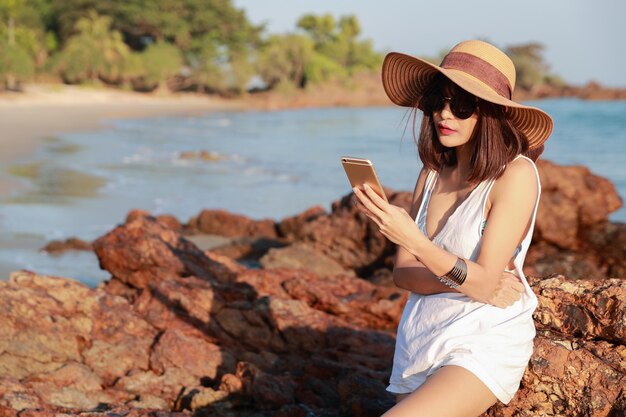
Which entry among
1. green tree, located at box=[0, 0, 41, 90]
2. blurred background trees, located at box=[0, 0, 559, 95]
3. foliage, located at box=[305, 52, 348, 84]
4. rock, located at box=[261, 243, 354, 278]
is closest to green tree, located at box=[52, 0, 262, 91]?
blurred background trees, located at box=[0, 0, 559, 95]

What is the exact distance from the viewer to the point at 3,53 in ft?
144

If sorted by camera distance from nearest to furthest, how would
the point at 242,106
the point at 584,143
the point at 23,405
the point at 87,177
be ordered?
the point at 23,405
the point at 87,177
the point at 584,143
the point at 242,106

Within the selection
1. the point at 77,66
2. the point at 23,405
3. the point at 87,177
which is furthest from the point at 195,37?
the point at 23,405

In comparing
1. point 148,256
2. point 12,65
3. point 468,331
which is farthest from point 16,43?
point 468,331

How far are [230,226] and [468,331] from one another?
8.12m

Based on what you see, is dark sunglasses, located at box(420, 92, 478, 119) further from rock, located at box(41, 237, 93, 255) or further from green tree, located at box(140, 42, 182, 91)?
green tree, located at box(140, 42, 182, 91)

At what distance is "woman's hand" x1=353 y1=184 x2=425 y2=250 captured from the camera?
8.22 feet

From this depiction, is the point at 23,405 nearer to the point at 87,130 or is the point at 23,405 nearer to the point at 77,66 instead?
the point at 87,130

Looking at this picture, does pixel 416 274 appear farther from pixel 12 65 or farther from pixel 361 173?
pixel 12 65

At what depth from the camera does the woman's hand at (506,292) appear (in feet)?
8.79

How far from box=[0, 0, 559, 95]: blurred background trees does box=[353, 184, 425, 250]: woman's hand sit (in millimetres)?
46159

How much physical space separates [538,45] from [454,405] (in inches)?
4582

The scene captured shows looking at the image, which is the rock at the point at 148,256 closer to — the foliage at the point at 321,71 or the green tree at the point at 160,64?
the green tree at the point at 160,64

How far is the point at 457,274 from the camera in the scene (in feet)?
8.44
